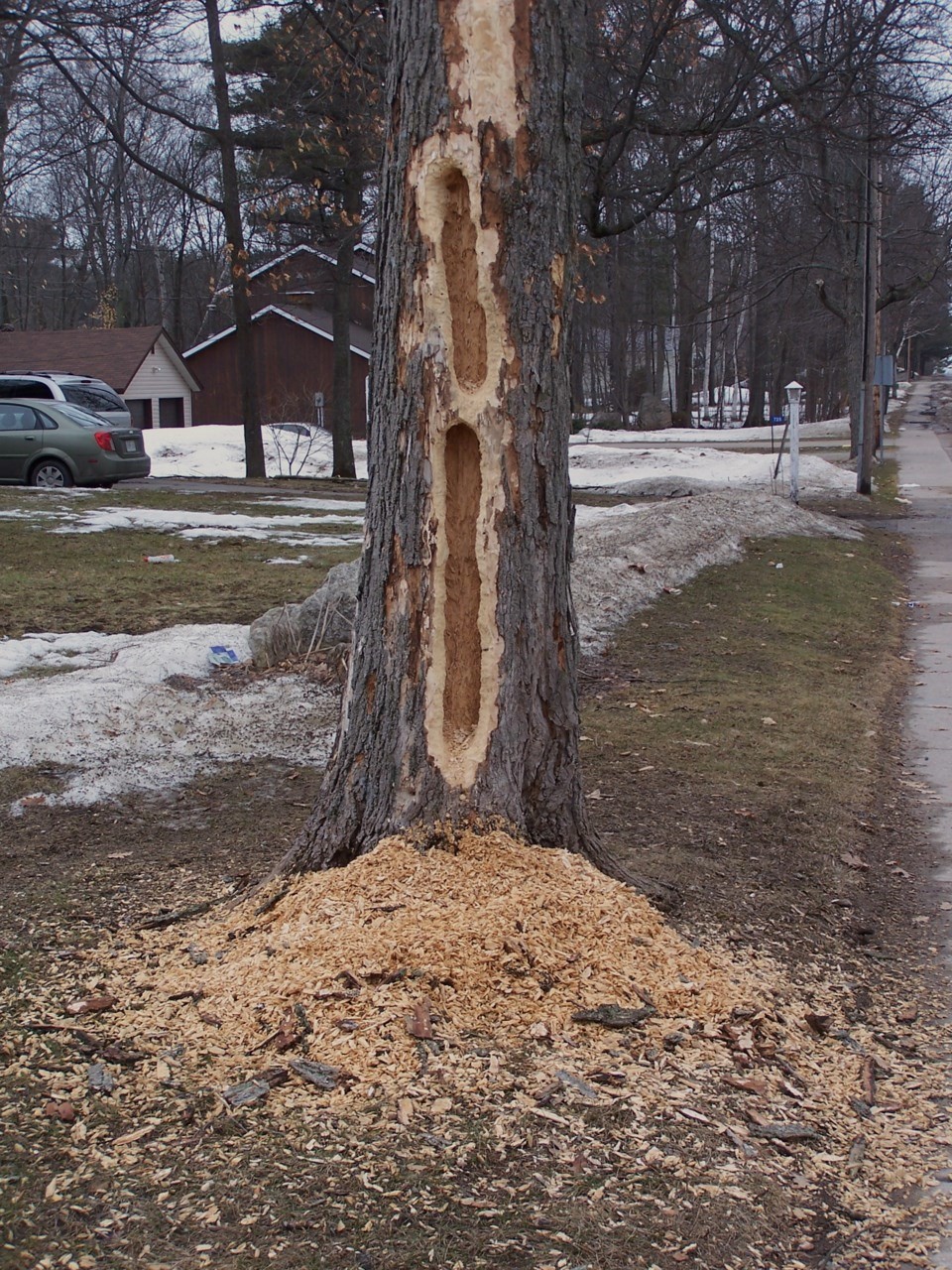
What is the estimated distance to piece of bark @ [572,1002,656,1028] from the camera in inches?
125

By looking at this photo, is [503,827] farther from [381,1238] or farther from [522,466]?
[381,1238]

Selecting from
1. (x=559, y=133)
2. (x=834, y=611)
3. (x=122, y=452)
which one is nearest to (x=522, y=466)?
(x=559, y=133)

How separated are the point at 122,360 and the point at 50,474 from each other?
73.5 ft

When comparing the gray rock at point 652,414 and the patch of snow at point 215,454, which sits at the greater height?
the gray rock at point 652,414

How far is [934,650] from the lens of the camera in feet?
31.4

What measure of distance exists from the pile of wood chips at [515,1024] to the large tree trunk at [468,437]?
27cm

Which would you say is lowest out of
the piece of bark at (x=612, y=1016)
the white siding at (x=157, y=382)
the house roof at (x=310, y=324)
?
the piece of bark at (x=612, y=1016)

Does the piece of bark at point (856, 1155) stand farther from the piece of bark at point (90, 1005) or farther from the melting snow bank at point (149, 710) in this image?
the melting snow bank at point (149, 710)

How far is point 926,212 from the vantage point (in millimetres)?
31484

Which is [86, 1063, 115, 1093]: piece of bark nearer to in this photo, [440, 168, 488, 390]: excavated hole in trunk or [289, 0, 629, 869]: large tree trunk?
[289, 0, 629, 869]: large tree trunk

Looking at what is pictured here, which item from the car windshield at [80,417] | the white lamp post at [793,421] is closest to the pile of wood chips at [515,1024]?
the white lamp post at [793,421]

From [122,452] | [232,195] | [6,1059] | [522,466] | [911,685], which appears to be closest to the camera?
[6,1059]

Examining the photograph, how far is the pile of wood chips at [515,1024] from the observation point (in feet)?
9.34

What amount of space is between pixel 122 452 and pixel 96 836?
53.6 ft
